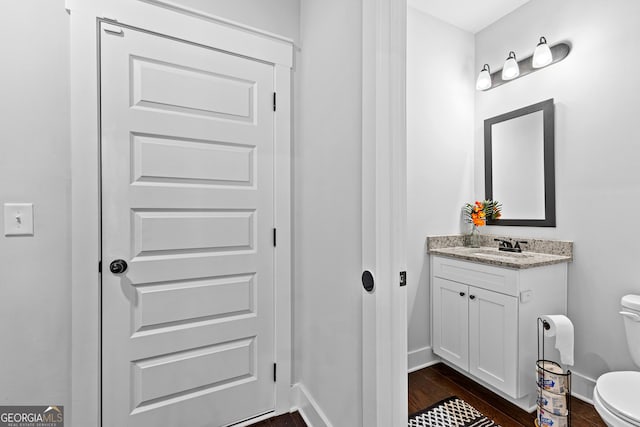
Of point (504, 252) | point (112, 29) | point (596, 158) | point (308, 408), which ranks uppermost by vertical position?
point (112, 29)

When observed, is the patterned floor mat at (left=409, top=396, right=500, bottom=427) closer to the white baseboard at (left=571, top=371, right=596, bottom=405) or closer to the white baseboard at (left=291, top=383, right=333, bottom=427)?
the white baseboard at (left=291, top=383, right=333, bottom=427)

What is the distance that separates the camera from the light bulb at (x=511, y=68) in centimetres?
216

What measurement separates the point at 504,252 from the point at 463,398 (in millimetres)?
1052

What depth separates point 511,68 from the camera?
7.12ft

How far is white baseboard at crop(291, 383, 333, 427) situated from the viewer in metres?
1.40

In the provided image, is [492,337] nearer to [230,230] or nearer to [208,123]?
[230,230]

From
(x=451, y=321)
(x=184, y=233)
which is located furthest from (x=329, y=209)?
(x=451, y=321)

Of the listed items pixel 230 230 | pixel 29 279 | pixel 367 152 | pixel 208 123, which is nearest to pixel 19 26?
pixel 208 123

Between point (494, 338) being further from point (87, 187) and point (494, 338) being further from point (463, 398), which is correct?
point (87, 187)

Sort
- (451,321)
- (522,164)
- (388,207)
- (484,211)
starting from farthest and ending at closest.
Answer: (484,211) → (522,164) → (451,321) → (388,207)

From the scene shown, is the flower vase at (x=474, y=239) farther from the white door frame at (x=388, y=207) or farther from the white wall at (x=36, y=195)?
the white wall at (x=36, y=195)

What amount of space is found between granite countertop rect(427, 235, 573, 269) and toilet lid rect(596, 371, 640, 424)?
60 centimetres

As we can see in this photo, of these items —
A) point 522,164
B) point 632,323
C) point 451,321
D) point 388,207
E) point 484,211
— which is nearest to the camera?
point 388,207

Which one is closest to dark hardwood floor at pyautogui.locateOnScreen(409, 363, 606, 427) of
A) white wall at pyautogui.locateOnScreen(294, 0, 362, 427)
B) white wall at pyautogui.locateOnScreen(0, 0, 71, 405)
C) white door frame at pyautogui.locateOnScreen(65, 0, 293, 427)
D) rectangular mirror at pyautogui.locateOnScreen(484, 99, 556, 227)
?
white wall at pyautogui.locateOnScreen(294, 0, 362, 427)
